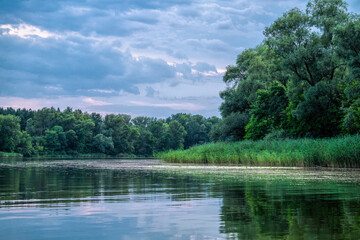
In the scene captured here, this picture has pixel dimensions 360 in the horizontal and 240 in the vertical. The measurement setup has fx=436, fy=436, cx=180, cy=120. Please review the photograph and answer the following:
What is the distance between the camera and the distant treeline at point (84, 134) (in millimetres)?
138475

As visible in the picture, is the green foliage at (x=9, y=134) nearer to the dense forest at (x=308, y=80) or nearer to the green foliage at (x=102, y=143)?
the green foliage at (x=102, y=143)

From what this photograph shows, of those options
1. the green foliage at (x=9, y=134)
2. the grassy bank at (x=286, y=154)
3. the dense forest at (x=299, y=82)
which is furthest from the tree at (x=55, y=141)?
the grassy bank at (x=286, y=154)

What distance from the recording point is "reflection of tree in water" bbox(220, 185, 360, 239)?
256 inches

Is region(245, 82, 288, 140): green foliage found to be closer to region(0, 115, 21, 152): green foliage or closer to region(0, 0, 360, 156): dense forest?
region(0, 0, 360, 156): dense forest

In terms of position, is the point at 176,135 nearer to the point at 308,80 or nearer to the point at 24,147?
the point at 24,147

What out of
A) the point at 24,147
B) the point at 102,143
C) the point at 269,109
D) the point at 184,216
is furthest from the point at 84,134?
the point at 184,216

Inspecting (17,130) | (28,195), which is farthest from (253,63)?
(17,130)

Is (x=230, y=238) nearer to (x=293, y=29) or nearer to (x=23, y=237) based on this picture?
(x=23, y=237)

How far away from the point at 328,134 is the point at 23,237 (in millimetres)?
46977

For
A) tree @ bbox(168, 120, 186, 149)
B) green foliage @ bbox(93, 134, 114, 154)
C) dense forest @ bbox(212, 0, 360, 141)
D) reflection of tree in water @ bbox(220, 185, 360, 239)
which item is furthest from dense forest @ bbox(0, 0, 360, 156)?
tree @ bbox(168, 120, 186, 149)

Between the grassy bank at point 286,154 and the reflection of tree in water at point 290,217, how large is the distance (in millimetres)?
19269

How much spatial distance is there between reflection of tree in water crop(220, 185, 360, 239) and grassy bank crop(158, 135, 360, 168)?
63.2 feet

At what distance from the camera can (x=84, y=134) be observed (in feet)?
529

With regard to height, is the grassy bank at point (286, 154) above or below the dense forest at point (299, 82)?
below
